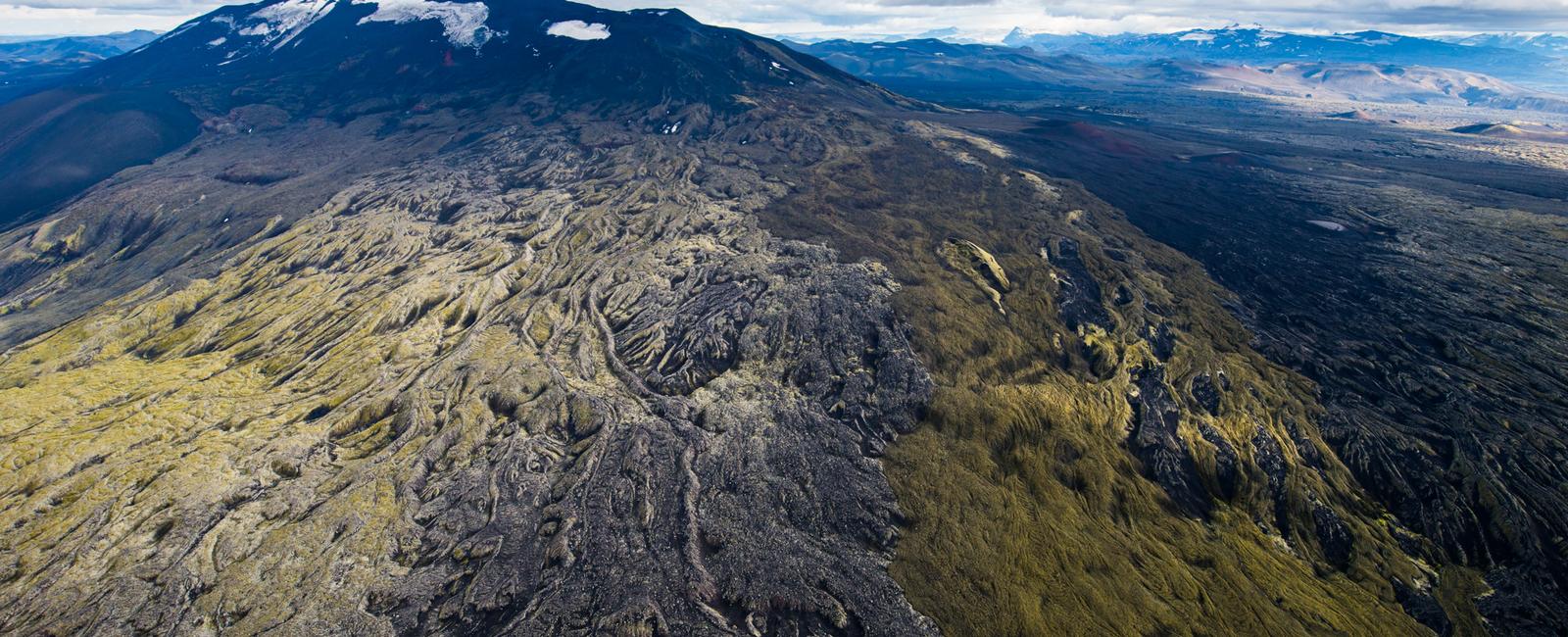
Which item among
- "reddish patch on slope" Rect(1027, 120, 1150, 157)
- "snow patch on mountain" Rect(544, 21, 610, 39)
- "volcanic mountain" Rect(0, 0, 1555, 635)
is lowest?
"volcanic mountain" Rect(0, 0, 1555, 635)

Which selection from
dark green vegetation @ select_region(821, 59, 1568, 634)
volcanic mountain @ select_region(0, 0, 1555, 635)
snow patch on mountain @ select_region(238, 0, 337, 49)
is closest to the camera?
volcanic mountain @ select_region(0, 0, 1555, 635)

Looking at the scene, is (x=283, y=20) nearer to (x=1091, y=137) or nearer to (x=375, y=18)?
(x=375, y=18)

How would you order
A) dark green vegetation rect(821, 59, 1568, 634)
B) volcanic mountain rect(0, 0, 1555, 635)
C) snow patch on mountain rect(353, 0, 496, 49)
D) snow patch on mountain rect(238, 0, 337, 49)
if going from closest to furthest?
volcanic mountain rect(0, 0, 1555, 635) < dark green vegetation rect(821, 59, 1568, 634) < snow patch on mountain rect(353, 0, 496, 49) < snow patch on mountain rect(238, 0, 337, 49)

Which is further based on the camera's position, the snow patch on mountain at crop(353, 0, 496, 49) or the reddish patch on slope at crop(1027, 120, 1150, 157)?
the snow patch on mountain at crop(353, 0, 496, 49)

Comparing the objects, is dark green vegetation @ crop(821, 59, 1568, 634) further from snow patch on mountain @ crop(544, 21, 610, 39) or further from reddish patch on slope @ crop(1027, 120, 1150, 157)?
snow patch on mountain @ crop(544, 21, 610, 39)

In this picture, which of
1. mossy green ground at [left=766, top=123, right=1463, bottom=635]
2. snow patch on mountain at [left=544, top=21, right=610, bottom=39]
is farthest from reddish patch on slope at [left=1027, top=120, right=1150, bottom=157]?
snow patch on mountain at [left=544, top=21, right=610, bottom=39]

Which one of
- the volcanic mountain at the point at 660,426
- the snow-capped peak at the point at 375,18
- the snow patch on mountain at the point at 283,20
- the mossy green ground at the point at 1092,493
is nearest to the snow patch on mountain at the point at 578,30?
the snow-capped peak at the point at 375,18
